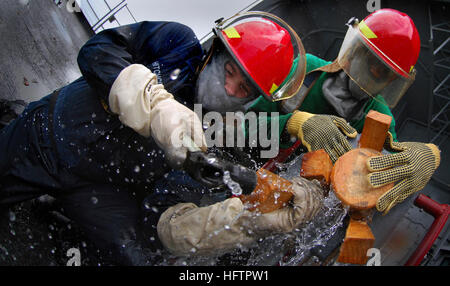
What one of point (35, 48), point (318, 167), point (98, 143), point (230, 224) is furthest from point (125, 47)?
point (35, 48)

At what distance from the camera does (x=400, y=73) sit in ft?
9.09

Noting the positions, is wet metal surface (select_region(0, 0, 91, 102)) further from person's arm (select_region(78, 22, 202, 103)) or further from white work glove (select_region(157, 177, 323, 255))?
white work glove (select_region(157, 177, 323, 255))

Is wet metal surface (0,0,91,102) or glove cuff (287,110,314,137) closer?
glove cuff (287,110,314,137)

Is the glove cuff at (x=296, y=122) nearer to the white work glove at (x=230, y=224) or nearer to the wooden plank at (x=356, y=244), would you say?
the white work glove at (x=230, y=224)

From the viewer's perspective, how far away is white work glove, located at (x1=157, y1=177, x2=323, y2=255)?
203 centimetres

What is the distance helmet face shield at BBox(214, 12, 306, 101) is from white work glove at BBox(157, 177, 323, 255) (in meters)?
0.72

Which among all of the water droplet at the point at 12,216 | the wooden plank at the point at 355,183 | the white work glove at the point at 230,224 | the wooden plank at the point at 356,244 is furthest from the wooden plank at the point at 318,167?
the water droplet at the point at 12,216

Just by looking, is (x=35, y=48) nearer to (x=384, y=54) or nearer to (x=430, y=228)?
(x=384, y=54)

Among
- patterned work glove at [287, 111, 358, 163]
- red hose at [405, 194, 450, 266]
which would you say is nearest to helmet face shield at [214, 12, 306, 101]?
patterned work glove at [287, 111, 358, 163]

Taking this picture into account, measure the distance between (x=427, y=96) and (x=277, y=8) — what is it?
96.1 inches

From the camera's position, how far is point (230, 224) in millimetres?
2008

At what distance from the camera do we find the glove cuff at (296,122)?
2.86 m

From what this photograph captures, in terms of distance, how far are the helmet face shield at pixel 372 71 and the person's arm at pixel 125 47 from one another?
4.42 ft
